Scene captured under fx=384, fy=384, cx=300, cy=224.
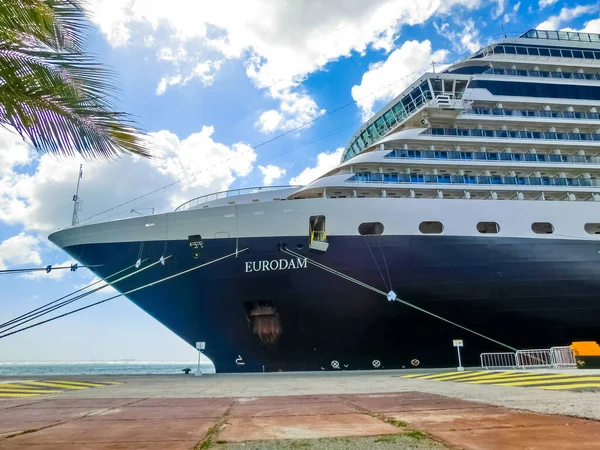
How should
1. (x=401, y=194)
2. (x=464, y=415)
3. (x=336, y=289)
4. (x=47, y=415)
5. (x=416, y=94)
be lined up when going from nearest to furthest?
(x=464, y=415)
(x=47, y=415)
(x=336, y=289)
(x=401, y=194)
(x=416, y=94)

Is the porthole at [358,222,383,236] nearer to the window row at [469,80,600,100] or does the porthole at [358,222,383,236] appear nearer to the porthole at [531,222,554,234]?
the porthole at [531,222,554,234]

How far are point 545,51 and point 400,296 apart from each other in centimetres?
1765

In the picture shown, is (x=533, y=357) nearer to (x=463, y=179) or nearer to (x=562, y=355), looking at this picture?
(x=562, y=355)

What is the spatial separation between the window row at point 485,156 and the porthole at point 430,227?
10.7 ft

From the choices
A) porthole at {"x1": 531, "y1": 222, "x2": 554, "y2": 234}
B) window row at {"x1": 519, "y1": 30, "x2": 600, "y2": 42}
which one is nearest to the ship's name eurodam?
porthole at {"x1": 531, "y1": 222, "x2": 554, "y2": 234}

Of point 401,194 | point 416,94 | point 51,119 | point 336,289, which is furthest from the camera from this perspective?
point 416,94

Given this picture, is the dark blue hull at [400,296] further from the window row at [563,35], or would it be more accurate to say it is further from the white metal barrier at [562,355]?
the window row at [563,35]

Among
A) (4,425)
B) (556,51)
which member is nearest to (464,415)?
(4,425)

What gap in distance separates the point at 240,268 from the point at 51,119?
9.64 m

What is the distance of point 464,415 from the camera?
3.13m

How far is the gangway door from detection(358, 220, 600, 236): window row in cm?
135

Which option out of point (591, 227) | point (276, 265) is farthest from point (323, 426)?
point (591, 227)

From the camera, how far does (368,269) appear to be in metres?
13.1

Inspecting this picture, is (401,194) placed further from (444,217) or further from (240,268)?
(240,268)
